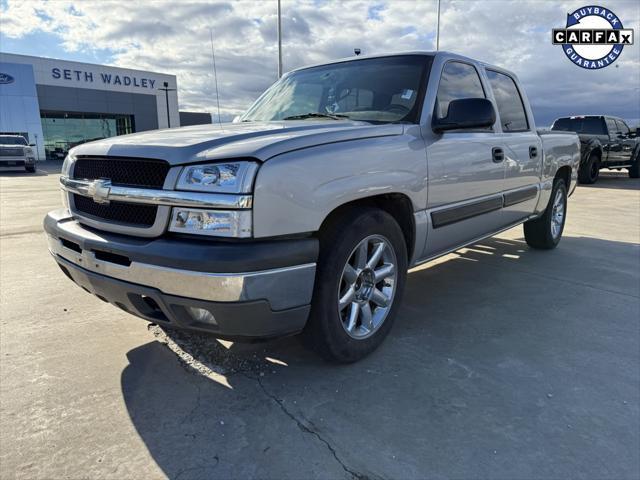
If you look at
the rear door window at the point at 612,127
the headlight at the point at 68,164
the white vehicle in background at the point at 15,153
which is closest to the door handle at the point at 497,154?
the headlight at the point at 68,164

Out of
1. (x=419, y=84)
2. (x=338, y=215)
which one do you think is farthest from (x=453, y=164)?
(x=338, y=215)

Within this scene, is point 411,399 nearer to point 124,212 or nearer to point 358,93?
point 124,212

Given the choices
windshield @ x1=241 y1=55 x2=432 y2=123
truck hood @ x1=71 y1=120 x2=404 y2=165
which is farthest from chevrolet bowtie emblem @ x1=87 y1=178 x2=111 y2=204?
windshield @ x1=241 y1=55 x2=432 y2=123

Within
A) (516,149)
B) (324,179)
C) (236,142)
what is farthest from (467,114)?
(236,142)

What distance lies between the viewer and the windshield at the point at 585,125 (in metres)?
14.2

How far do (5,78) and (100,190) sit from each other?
41.3 metres

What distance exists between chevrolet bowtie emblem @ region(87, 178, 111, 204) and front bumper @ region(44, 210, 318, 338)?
19 centimetres

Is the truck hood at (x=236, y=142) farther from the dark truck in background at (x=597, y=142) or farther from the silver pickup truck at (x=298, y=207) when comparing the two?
the dark truck in background at (x=597, y=142)

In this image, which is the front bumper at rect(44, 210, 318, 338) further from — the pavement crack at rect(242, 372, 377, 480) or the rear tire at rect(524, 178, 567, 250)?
the rear tire at rect(524, 178, 567, 250)

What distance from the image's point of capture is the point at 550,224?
18.1ft

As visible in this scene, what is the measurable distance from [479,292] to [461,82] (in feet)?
5.83

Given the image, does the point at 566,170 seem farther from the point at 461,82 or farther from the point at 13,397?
the point at 13,397

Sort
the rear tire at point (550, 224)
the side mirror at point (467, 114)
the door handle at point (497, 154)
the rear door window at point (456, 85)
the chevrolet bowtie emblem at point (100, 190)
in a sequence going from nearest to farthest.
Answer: the chevrolet bowtie emblem at point (100, 190), the side mirror at point (467, 114), the rear door window at point (456, 85), the door handle at point (497, 154), the rear tire at point (550, 224)

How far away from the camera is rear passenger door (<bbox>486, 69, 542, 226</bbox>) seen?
4.09 metres
